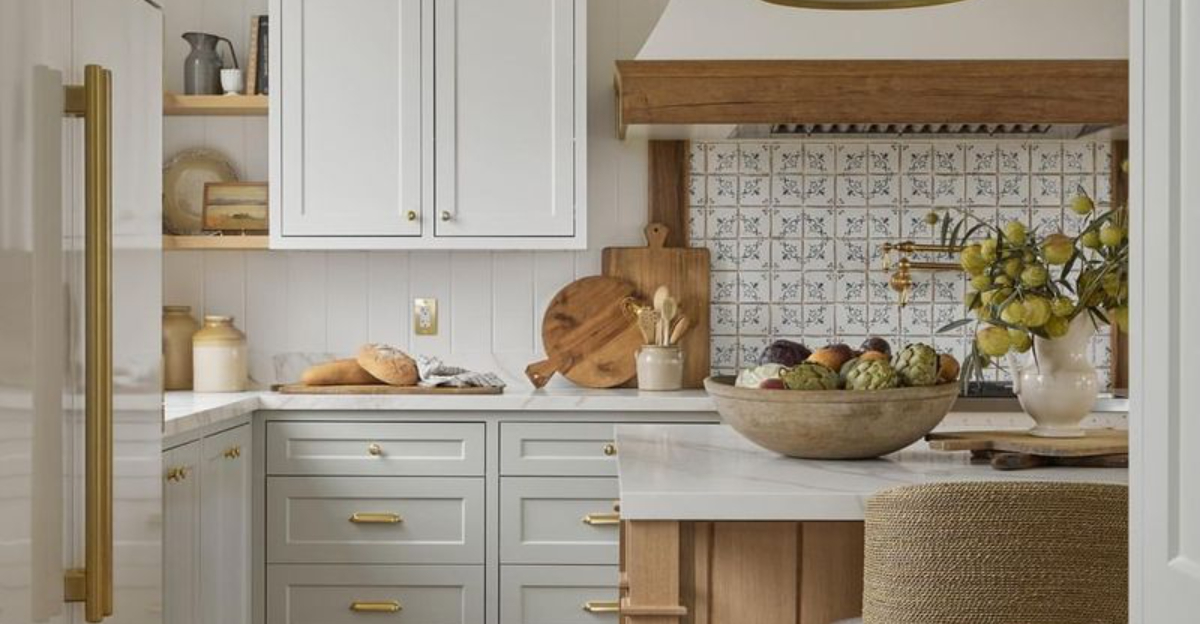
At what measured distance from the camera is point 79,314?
1.82 meters

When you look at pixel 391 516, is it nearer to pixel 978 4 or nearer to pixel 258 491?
pixel 258 491

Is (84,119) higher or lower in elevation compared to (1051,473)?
higher

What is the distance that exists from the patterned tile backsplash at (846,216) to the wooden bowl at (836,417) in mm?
2171

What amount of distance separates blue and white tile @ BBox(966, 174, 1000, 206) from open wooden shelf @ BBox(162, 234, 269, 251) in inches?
88.4

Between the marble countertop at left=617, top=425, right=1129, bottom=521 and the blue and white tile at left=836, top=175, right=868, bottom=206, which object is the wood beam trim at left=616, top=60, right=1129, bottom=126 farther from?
the marble countertop at left=617, top=425, right=1129, bottom=521

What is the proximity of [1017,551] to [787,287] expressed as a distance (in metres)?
2.85

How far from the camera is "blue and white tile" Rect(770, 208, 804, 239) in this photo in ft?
14.5

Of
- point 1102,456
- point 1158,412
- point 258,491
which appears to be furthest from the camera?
point 258,491

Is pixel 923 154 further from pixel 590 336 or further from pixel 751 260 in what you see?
pixel 590 336

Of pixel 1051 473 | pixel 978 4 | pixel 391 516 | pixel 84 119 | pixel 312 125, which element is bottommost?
pixel 391 516

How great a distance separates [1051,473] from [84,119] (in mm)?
1522

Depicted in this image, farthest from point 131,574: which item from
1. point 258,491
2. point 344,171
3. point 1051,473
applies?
point 344,171

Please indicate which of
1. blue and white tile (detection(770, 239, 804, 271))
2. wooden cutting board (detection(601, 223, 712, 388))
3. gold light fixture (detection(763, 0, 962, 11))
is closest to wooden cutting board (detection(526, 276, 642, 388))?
wooden cutting board (detection(601, 223, 712, 388))

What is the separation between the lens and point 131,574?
2.05m
